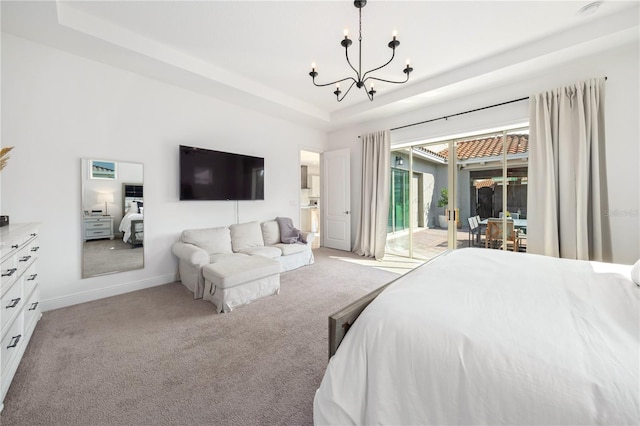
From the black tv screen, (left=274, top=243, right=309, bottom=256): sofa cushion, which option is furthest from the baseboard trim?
(left=274, top=243, right=309, bottom=256): sofa cushion

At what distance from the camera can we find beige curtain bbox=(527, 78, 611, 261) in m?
2.88

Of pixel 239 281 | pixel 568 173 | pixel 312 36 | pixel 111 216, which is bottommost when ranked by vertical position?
pixel 239 281

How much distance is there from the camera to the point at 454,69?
137 inches

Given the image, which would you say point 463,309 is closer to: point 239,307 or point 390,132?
point 239,307

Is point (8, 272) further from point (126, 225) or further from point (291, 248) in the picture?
point (291, 248)

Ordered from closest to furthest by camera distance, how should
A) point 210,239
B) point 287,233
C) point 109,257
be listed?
point 109,257 → point 210,239 → point 287,233

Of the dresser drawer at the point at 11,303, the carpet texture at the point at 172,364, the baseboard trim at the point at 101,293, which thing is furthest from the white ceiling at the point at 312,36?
the carpet texture at the point at 172,364

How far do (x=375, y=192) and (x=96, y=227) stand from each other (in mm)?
4321

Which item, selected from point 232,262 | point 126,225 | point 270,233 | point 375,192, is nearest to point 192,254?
point 232,262

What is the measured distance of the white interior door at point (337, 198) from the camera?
5.51 m

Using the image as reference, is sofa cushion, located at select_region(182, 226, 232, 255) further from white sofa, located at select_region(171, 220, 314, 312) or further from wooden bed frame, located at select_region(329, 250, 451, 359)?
wooden bed frame, located at select_region(329, 250, 451, 359)

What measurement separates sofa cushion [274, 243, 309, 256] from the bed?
1.93 meters

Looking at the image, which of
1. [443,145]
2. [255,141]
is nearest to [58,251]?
[255,141]

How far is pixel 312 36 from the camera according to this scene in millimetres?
2805
